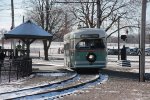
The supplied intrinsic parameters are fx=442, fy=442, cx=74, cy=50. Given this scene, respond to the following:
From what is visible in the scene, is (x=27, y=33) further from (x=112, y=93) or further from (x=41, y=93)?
(x=41, y=93)

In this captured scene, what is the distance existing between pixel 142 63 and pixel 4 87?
8790mm

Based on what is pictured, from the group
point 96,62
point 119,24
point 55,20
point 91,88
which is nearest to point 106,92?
point 91,88

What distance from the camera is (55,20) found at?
6391cm

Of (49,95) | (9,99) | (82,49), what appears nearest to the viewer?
(9,99)

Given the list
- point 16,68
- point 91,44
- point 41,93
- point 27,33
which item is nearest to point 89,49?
point 91,44

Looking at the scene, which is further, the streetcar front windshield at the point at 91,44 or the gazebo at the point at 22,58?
the streetcar front windshield at the point at 91,44

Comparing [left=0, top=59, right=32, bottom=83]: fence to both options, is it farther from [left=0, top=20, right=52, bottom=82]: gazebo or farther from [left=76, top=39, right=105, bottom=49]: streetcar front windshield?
[left=76, top=39, right=105, bottom=49]: streetcar front windshield

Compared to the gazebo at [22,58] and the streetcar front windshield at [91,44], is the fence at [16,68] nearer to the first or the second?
the gazebo at [22,58]

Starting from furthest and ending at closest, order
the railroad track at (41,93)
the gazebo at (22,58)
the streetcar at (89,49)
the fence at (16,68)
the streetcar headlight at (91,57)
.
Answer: the streetcar at (89,49), the streetcar headlight at (91,57), the gazebo at (22,58), the fence at (16,68), the railroad track at (41,93)

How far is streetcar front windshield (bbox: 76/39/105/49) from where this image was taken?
1117 inches

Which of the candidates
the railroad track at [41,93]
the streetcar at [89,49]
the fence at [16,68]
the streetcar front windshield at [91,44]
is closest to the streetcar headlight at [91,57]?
the streetcar at [89,49]

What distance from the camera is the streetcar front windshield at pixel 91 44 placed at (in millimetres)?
28359

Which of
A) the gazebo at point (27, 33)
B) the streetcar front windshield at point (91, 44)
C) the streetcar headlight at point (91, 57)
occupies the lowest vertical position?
the streetcar headlight at point (91, 57)

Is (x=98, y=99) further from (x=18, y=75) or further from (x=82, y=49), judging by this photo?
(x=82, y=49)
